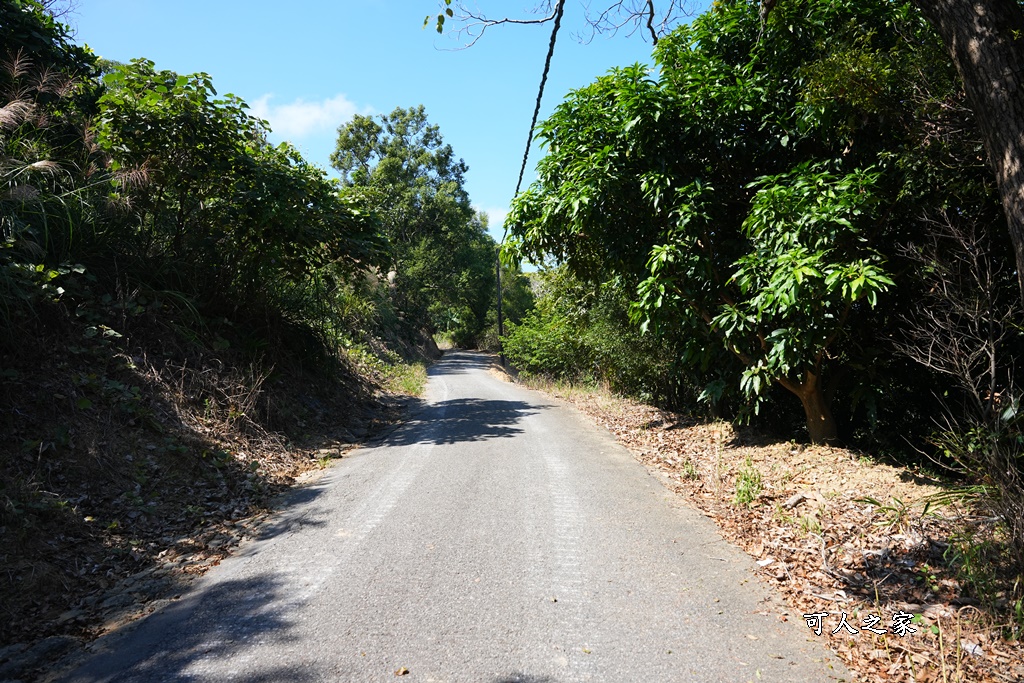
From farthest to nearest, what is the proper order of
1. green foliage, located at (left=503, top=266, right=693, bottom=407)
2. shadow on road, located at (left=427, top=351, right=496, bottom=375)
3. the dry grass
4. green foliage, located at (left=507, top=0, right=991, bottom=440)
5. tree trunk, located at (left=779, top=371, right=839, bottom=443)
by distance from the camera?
shadow on road, located at (left=427, top=351, right=496, bottom=375), green foliage, located at (left=503, top=266, right=693, bottom=407), tree trunk, located at (left=779, top=371, right=839, bottom=443), green foliage, located at (left=507, top=0, right=991, bottom=440), the dry grass

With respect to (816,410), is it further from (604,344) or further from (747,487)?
(604,344)

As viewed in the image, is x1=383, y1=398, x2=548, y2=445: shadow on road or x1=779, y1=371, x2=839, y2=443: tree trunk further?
x1=383, y1=398, x2=548, y2=445: shadow on road

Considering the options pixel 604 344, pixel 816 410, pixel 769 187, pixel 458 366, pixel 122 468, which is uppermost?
pixel 769 187

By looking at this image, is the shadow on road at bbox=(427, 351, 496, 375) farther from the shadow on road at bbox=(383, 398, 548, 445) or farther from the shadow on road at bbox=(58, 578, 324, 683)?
the shadow on road at bbox=(58, 578, 324, 683)

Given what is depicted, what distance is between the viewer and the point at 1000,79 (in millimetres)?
3572

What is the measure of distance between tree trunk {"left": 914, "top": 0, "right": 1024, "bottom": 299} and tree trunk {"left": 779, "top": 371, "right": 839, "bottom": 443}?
492cm

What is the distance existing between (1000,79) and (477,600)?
175 inches

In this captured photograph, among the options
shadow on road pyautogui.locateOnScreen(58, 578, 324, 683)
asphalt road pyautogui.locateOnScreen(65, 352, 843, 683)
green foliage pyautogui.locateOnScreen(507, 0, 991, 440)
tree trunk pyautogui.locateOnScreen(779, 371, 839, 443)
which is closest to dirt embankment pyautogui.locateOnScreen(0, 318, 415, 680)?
shadow on road pyautogui.locateOnScreen(58, 578, 324, 683)

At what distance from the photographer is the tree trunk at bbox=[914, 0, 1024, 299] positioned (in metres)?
3.54

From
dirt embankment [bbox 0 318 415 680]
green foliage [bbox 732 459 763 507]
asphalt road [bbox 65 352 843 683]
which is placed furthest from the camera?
green foliage [bbox 732 459 763 507]

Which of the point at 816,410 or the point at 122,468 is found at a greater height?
the point at 122,468

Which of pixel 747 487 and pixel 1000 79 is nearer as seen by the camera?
pixel 1000 79

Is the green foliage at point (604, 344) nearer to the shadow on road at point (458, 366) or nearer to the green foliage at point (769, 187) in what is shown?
the green foliage at point (769, 187)

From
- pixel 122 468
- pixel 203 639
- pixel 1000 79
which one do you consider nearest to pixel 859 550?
pixel 1000 79
